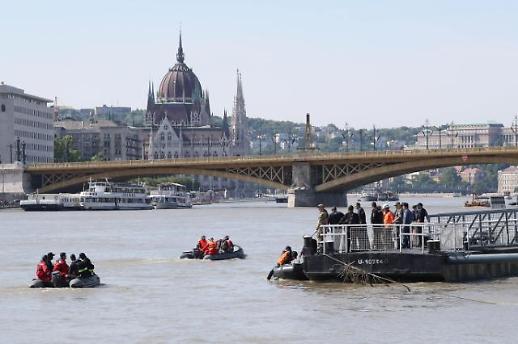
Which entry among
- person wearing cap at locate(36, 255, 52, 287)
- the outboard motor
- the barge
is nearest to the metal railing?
the barge

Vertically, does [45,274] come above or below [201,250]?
below

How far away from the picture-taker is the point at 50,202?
589 ft

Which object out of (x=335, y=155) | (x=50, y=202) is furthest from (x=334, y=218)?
(x=50, y=202)

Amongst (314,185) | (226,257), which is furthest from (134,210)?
(226,257)

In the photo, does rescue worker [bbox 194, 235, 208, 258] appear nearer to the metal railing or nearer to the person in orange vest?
the person in orange vest

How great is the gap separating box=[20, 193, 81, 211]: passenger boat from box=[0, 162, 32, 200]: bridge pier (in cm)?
1165

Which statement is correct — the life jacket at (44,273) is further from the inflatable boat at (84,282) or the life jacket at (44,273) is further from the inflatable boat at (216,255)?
the inflatable boat at (216,255)

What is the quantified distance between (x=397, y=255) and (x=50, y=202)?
132594 millimetres

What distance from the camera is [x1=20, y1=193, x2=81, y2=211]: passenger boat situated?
17812cm

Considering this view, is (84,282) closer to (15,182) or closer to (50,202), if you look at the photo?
(50,202)

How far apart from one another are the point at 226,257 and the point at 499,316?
89.2 feet

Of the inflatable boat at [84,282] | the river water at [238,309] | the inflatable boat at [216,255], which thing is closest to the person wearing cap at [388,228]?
the river water at [238,309]

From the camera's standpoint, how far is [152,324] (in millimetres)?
44438

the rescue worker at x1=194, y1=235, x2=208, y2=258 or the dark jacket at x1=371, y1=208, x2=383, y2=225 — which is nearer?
the dark jacket at x1=371, y1=208, x2=383, y2=225
